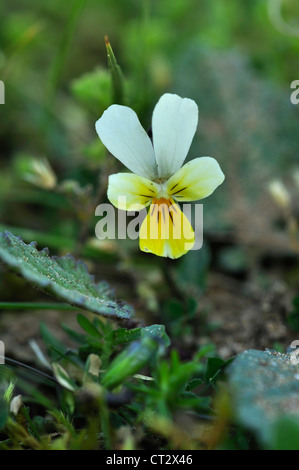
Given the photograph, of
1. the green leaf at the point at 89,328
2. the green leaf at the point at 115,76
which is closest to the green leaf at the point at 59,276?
the green leaf at the point at 89,328

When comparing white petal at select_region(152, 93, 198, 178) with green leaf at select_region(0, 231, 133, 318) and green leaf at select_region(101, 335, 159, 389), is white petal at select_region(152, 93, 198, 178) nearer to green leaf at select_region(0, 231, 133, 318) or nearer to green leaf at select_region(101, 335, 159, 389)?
green leaf at select_region(0, 231, 133, 318)

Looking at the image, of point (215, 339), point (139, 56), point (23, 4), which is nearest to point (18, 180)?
point (139, 56)

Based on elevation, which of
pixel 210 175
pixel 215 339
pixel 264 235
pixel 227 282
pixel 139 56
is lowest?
pixel 215 339

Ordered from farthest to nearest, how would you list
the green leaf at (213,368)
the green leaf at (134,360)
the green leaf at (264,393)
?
the green leaf at (213,368)
the green leaf at (134,360)
the green leaf at (264,393)

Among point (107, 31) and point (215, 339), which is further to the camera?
point (107, 31)

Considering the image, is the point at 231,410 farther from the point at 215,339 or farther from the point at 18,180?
the point at 18,180

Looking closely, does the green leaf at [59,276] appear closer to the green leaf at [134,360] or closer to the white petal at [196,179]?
the green leaf at [134,360]
